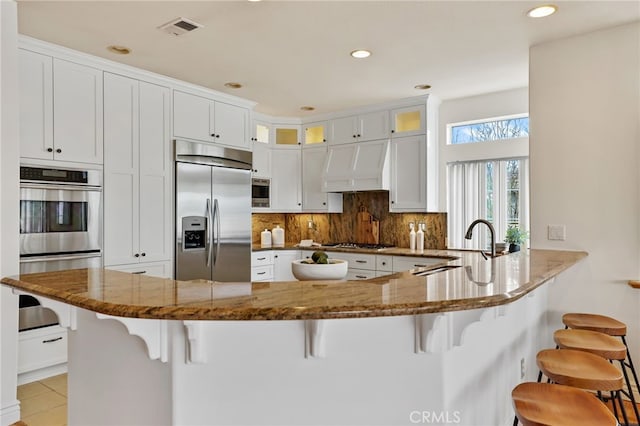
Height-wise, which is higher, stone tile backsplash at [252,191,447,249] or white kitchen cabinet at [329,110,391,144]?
white kitchen cabinet at [329,110,391,144]

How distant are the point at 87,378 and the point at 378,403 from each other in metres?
1.32

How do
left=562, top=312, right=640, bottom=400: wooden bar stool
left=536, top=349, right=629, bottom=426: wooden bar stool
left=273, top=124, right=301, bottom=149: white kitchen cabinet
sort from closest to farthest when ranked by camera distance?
left=536, top=349, right=629, bottom=426: wooden bar stool < left=562, top=312, right=640, bottom=400: wooden bar stool < left=273, top=124, right=301, bottom=149: white kitchen cabinet

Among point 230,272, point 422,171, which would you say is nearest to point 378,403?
point 230,272

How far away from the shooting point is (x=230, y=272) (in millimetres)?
4340

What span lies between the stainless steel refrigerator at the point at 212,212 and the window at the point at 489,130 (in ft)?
7.98

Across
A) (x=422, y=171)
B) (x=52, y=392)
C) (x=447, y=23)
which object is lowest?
(x=52, y=392)

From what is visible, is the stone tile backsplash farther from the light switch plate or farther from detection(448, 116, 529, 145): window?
the light switch plate

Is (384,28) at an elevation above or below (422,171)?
above

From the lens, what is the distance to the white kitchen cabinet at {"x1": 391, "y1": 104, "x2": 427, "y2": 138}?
15.2 ft

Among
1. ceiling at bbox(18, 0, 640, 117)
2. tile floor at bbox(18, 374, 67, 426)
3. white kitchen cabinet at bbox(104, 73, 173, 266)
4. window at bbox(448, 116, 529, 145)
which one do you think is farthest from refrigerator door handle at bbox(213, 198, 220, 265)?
window at bbox(448, 116, 529, 145)

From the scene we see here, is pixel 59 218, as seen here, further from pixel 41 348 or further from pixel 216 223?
pixel 216 223

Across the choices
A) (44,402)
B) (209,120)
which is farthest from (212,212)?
(44,402)

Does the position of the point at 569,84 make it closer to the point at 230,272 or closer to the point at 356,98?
the point at 356,98

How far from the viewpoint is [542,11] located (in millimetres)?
2643
